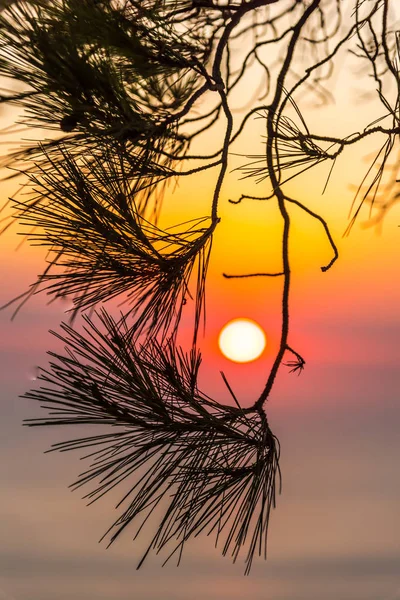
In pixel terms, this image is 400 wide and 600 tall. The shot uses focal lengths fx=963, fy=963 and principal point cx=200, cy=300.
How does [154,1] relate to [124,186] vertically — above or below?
above

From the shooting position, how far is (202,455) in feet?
2.64

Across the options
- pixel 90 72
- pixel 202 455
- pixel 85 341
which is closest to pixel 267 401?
pixel 202 455

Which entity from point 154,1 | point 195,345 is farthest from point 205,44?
point 195,345

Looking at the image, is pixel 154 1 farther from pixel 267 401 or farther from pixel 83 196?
pixel 267 401

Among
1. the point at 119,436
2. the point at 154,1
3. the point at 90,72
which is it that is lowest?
the point at 119,436

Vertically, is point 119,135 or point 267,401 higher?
point 119,135

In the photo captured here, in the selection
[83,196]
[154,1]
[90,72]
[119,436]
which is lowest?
[119,436]

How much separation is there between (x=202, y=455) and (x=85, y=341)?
0.14 metres

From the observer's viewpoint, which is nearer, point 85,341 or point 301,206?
point 85,341

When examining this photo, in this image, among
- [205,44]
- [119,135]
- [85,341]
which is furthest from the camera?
[205,44]

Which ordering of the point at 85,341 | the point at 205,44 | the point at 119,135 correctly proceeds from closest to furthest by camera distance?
the point at 85,341 < the point at 119,135 < the point at 205,44

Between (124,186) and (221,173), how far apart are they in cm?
9

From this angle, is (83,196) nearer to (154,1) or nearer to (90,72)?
(90,72)

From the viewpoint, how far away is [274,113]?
871mm
